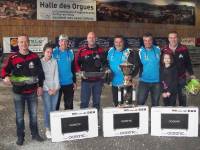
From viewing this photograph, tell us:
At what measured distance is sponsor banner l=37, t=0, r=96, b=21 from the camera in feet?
52.1

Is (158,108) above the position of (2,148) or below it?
above

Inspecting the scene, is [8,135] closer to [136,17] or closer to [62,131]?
[62,131]

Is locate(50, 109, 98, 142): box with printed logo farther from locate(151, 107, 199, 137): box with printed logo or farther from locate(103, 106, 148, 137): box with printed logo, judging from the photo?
locate(151, 107, 199, 137): box with printed logo

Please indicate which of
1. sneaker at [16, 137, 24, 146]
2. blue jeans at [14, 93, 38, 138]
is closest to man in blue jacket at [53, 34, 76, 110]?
blue jeans at [14, 93, 38, 138]

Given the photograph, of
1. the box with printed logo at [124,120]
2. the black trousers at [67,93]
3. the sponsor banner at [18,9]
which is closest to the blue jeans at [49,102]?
the black trousers at [67,93]

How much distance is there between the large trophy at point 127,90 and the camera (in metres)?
6.19

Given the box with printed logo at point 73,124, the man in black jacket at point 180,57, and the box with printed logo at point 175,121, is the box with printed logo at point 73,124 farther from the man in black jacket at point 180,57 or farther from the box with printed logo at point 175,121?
the man in black jacket at point 180,57

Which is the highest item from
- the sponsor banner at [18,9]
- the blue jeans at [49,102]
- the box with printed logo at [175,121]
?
the sponsor banner at [18,9]

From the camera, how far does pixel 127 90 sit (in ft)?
21.0

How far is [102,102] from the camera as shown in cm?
958

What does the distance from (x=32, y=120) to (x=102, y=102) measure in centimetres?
386

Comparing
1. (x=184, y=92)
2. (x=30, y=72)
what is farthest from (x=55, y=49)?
(x=184, y=92)

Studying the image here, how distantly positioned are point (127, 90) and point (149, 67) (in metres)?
0.55

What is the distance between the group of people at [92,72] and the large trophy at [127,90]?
9 centimetres
